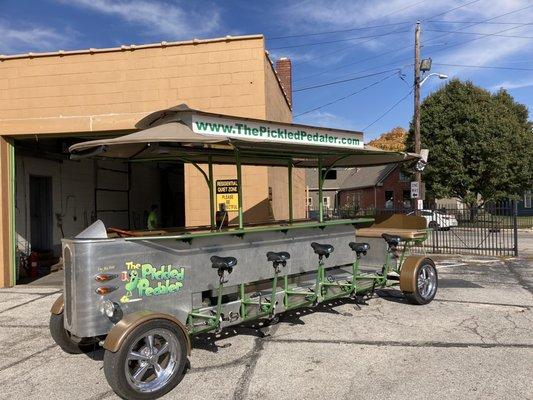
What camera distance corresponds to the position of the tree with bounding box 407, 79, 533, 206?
104 ft

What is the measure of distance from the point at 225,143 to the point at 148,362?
2.37m

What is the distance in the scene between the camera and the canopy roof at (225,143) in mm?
5023

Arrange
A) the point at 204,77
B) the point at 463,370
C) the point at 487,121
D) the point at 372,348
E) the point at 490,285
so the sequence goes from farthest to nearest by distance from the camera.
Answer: the point at 487,121
the point at 204,77
the point at 490,285
the point at 372,348
the point at 463,370

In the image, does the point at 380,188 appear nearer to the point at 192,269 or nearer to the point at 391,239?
the point at 391,239

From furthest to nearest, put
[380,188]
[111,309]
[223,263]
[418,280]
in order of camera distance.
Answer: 1. [380,188]
2. [418,280]
3. [223,263]
4. [111,309]

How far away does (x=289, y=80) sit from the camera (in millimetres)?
18641

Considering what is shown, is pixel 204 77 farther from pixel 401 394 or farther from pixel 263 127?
pixel 401 394

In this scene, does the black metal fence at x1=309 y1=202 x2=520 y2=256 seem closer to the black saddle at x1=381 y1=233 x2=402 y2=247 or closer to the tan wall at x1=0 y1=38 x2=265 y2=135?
the tan wall at x1=0 y1=38 x2=265 y2=135

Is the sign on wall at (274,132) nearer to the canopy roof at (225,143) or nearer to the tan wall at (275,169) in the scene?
the canopy roof at (225,143)

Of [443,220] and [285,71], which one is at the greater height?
[285,71]

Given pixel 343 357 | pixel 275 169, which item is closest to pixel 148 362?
pixel 343 357

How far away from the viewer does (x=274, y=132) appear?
582 cm

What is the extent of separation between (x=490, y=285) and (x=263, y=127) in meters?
Result: 6.53

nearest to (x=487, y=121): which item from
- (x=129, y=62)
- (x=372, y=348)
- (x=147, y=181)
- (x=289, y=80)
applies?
(x=289, y=80)
